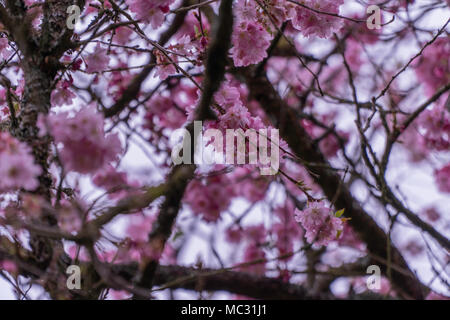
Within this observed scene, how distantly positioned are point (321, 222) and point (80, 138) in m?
1.22

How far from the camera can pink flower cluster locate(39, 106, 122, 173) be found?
151 cm

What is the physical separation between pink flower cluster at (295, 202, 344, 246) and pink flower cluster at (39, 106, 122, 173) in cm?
105

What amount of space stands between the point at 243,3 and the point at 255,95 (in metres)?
1.40

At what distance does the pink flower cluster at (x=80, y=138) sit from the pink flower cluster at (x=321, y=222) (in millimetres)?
1055

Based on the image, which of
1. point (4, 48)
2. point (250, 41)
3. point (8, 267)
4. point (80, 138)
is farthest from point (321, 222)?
point (4, 48)

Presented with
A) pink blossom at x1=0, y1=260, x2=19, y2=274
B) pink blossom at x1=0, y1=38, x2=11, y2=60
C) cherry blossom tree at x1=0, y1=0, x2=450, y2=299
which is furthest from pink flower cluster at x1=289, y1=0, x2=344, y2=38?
pink blossom at x1=0, y1=260, x2=19, y2=274

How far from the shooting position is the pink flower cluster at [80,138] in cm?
151

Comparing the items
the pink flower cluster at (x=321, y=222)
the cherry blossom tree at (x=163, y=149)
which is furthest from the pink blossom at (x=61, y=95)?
the pink flower cluster at (x=321, y=222)

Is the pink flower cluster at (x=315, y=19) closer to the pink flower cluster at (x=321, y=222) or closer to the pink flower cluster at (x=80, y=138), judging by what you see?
the pink flower cluster at (x=321, y=222)

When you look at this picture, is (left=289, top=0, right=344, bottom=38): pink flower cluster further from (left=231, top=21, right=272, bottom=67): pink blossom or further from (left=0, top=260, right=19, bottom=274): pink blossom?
(left=0, top=260, right=19, bottom=274): pink blossom

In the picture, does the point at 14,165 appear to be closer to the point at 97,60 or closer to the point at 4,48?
the point at 97,60

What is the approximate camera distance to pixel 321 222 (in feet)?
7.44
